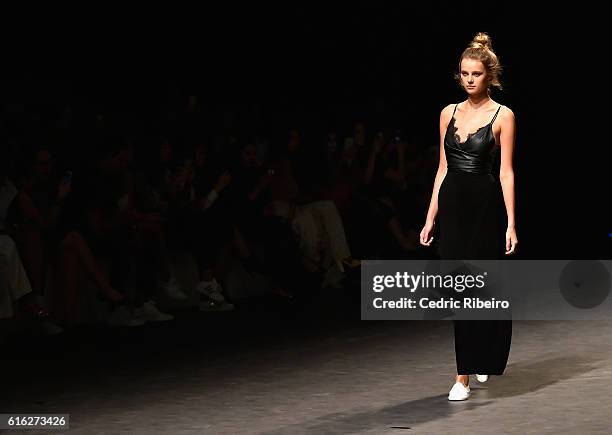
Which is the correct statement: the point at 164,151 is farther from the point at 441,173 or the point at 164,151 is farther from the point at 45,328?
the point at 441,173

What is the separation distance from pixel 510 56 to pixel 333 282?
17.9 feet

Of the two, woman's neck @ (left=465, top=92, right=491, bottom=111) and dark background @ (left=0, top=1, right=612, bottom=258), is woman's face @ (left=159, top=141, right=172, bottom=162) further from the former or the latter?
woman's neck @ (left=465, top=92, right=491, bottom=111)

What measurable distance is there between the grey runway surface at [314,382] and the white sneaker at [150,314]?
377mm

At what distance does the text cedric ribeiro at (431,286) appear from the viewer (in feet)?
22.7

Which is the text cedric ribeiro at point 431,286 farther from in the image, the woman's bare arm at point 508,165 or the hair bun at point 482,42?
the hair bun at point 482,42

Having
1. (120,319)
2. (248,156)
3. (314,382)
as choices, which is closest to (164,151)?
(248,156)

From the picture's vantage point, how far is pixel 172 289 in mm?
10328

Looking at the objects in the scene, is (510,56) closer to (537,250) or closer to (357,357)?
(537,250)

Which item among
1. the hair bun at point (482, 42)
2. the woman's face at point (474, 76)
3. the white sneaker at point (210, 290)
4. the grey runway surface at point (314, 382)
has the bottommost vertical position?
the grey runway surface at point (314, 382)

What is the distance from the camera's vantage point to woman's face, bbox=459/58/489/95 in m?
6.72

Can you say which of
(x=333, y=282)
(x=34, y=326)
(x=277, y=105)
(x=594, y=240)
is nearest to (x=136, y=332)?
(x=34, y=326)

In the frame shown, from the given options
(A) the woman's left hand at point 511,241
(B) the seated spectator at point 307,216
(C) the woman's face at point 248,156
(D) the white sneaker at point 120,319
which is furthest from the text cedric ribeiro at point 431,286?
(D) the white sneaker at point 120,319

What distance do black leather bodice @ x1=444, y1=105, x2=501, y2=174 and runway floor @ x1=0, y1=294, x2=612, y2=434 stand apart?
1.08 metres

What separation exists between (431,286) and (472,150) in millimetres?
4523
